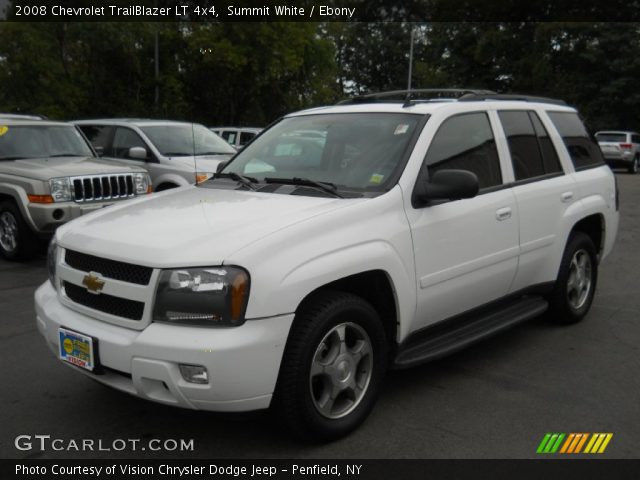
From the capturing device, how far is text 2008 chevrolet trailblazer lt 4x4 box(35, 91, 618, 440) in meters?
2.98

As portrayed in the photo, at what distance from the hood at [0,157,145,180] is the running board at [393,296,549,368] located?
5500 mm

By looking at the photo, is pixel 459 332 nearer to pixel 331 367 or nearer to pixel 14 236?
pixel 331 367

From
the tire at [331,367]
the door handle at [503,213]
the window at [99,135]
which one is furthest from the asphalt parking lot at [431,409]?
the window at [99,135]

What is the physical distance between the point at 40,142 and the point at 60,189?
154 centimetres

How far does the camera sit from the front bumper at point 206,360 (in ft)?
9.51

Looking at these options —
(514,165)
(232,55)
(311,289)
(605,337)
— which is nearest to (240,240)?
(311,289)

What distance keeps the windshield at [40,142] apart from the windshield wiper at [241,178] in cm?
516

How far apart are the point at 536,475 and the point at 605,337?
8.06 feet

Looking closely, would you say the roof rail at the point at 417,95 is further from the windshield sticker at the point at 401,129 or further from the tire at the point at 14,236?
the tire at the point at 14,236

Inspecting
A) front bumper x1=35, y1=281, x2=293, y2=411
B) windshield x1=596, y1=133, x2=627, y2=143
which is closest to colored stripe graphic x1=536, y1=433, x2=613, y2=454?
front bumper x1=35, y1=281, x2=293, y2=411

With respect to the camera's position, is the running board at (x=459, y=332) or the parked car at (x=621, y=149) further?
the parked car at (x=621, y=149)

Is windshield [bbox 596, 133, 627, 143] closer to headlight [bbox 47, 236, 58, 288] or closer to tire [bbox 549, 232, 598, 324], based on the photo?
tire [bbox 549, 232, 598, 324]

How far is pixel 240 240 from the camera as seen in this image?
310 cm

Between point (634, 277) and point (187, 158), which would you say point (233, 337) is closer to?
point (634, 277)
